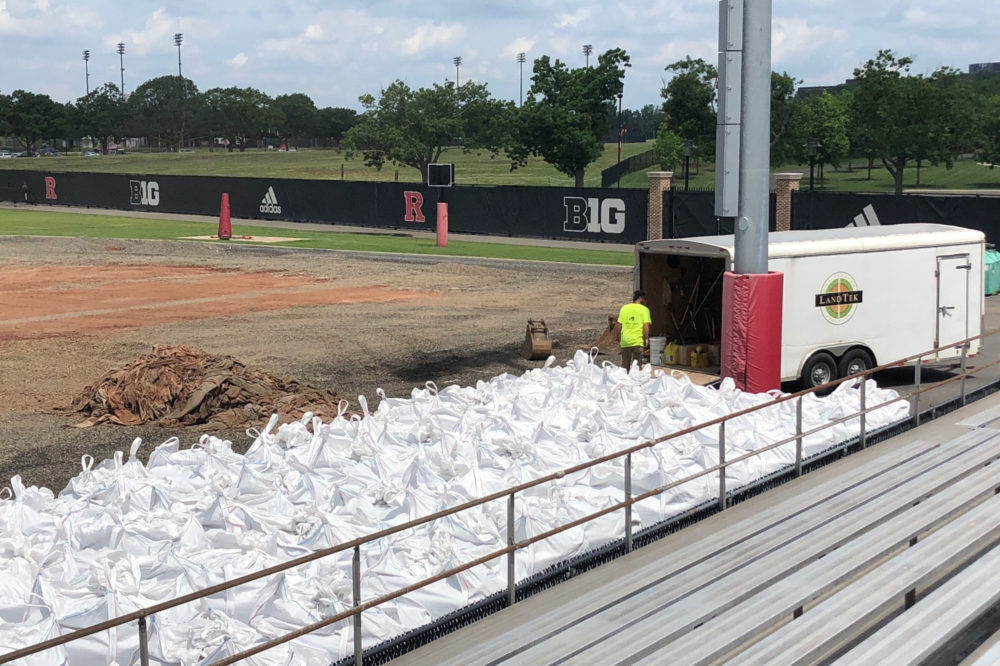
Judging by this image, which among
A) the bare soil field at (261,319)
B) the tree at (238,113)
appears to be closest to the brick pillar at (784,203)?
the bare soil field at (261,319)

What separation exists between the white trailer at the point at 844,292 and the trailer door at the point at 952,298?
2 centimetres

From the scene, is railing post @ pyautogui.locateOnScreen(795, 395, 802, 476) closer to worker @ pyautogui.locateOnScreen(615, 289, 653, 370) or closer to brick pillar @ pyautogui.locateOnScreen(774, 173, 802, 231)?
worker @ pyautogui.locateOnScreen(615, 289, 653, 370)

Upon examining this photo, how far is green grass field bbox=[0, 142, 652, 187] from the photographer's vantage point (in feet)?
382

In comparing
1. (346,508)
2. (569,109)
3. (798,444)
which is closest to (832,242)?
(798,444)

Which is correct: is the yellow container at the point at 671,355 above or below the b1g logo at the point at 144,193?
below

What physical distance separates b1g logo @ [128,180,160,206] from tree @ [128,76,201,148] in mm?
108192

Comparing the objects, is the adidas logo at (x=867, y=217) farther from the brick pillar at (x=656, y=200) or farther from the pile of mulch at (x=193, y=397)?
the pile of mulch at (x=193, y=397)

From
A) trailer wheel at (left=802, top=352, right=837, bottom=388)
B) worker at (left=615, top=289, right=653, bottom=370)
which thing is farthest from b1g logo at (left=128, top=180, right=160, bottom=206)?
trailer wheel at (left=802, top=352, right=837, bottom=388)

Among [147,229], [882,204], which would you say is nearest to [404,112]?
[147,229]

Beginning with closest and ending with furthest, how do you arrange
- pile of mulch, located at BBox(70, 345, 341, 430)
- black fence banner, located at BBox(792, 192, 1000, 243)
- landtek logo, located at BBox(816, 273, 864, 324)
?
1. pile of mulch, located at BBox(70, 345, 341, 430)
2. landtek logo, located at BBox(816, 273, 864, 324)
3. black fence banner, located at BBox(792, 192, 1000, 243)

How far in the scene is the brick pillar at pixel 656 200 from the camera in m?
46.9

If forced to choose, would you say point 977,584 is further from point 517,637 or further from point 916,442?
point 916,442

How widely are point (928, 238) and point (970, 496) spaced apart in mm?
9825

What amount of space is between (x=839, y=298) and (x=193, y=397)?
34.0 ft
